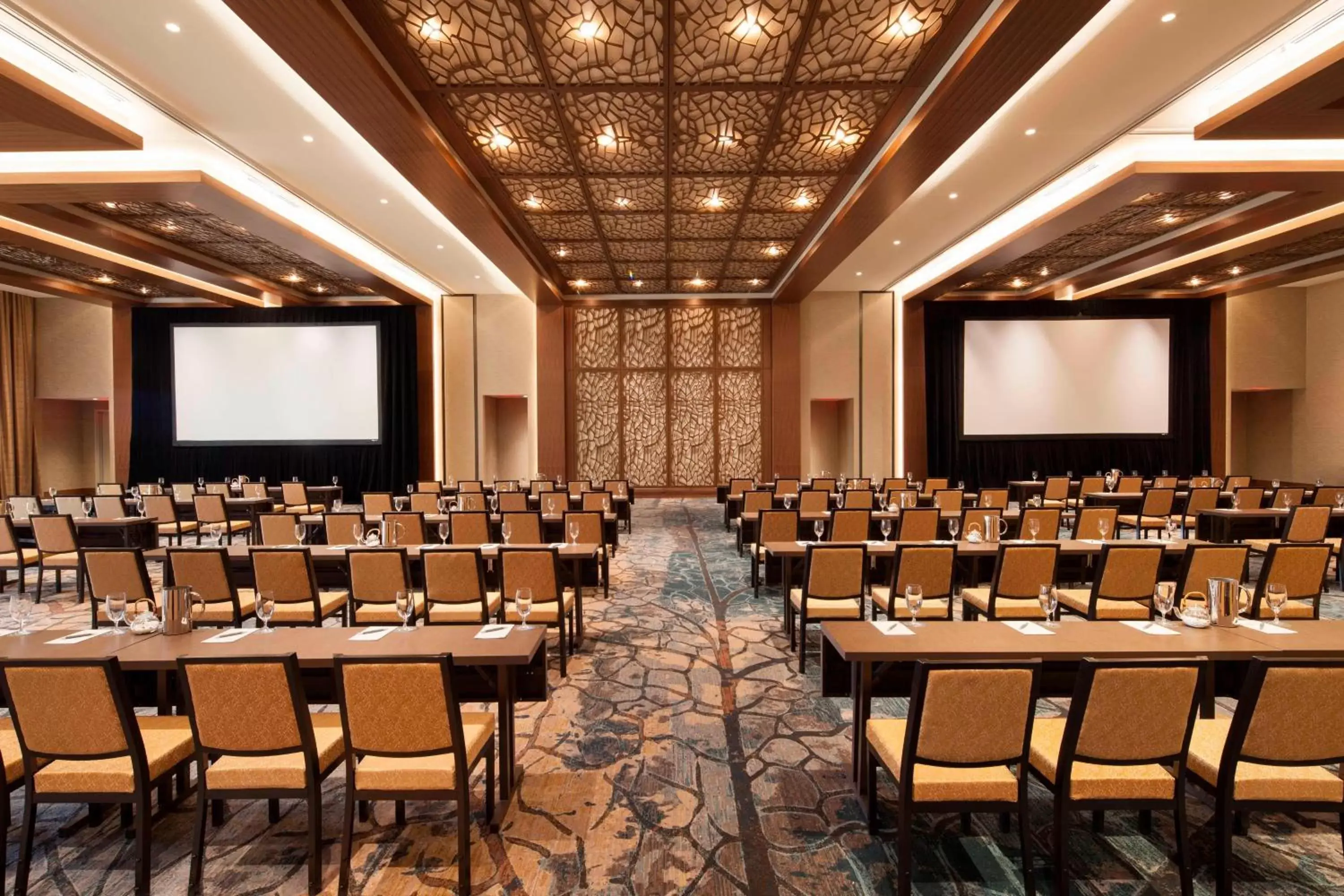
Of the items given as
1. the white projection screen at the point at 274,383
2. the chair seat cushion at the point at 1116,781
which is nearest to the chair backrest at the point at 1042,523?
the chair seat cushion at the point at 1116,781

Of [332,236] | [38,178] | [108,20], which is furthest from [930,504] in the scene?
[38,178]

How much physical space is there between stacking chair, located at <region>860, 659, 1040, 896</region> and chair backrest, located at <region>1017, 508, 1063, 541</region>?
383 cm

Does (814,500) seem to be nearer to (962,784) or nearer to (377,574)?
(377,574)

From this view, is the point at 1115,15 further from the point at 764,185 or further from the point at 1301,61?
the point at 764,185

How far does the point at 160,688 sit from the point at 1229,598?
4.67m

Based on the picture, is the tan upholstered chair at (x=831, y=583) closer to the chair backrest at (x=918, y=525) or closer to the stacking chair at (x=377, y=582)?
the chair backrest at (x=918, y=525)

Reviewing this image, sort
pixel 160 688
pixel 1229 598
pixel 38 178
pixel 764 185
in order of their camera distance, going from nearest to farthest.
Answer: pixel 160 688
pixel 1229 598
pixel 38 178
pixel 764 185

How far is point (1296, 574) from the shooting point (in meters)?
→ 4.32

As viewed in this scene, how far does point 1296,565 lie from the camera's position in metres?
4.29

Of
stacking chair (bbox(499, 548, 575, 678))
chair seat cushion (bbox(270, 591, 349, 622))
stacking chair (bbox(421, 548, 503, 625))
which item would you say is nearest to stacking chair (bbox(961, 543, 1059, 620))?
stacking chair (bbox(499, 548, 575, 678))

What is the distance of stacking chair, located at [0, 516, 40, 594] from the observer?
6.40 m

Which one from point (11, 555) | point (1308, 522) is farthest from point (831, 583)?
point (11, 555)

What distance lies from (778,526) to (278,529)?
443cm

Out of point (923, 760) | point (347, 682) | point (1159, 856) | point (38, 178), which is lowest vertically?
point (1159, 856)
